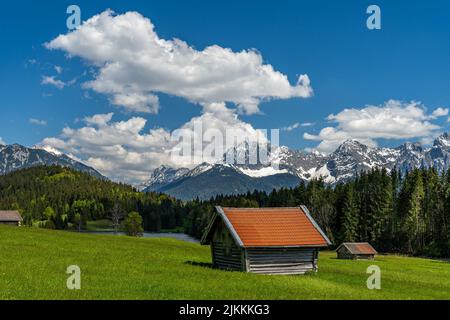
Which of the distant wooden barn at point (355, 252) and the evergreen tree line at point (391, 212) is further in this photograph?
the evergreen tree line at point (391, 212)

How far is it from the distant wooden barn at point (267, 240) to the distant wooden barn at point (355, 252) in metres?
47.7

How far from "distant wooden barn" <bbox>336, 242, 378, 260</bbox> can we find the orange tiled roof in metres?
47.8

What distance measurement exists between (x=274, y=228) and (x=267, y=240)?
165 cm

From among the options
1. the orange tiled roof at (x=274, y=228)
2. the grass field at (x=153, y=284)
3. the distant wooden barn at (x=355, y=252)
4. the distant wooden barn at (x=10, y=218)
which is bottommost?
the distant wooden barn at (x=355, y=252)

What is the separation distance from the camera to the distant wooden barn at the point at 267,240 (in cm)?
3632

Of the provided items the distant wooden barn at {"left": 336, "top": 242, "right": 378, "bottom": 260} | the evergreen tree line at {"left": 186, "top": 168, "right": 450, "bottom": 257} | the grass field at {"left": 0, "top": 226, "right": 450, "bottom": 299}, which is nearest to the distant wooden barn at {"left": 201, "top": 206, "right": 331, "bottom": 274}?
the grass field at {"left": 0, "top": 226, "right": 450, "bottom": 299}

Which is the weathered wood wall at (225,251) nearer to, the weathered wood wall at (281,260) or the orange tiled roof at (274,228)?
the weathered wood wall at (281,260)

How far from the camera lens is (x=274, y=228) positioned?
37594 mm

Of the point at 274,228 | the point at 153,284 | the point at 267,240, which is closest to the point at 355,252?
the point at 274,228

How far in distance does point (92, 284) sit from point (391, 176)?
12534cm

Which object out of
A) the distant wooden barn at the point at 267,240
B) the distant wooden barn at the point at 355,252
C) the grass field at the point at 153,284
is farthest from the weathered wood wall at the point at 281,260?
the distant wooden barn at the point at 355,252

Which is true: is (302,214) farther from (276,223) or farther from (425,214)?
(425,214)
